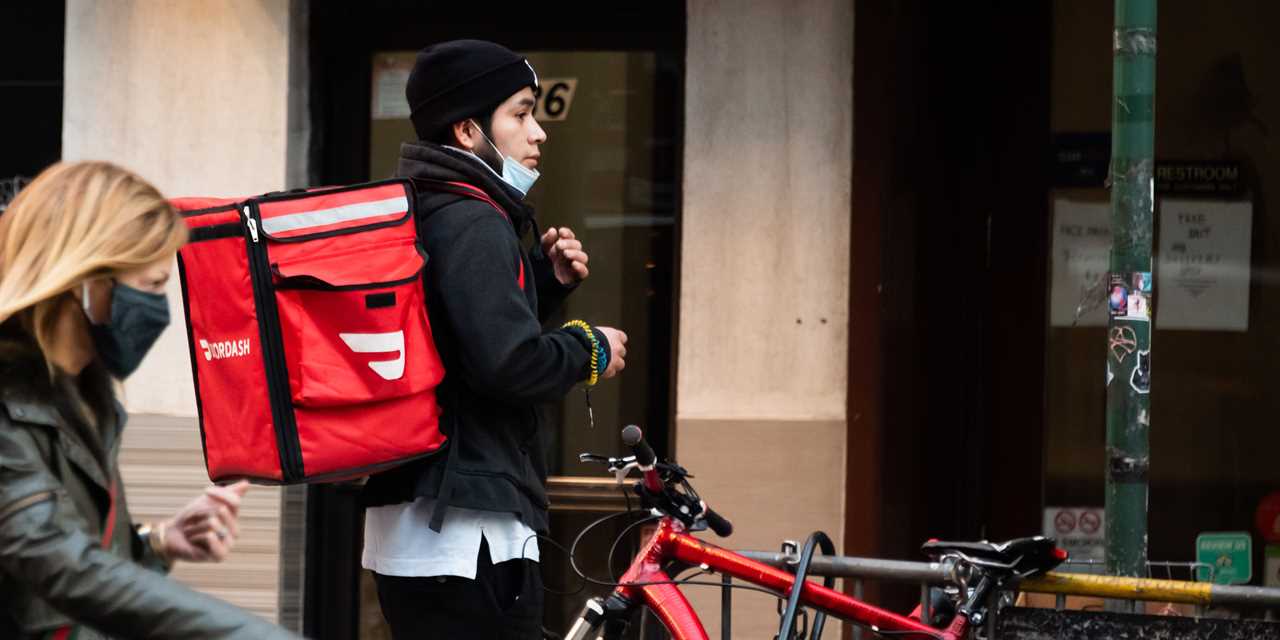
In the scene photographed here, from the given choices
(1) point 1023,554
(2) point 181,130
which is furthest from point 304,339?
(2) point 181,130

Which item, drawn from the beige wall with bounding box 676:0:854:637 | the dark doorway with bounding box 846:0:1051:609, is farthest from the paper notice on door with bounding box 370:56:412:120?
the dark doorway with bounding box 846:0:1051:609

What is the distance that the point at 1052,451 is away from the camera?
7.02 m

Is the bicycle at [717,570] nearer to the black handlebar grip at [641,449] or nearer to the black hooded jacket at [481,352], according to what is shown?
the black handlebar grip at [641,449]

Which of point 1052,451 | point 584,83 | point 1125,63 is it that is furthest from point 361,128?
point 1125,63

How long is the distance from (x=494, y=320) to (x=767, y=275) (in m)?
2.64

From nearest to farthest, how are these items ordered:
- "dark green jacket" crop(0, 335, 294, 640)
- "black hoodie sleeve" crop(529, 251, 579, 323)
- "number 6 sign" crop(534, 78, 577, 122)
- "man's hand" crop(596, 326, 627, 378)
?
"dark green jacket" crop(0, 335, 294, 640), "man's hand" crop(596, 326, 627, 378), "black hoodie sleeve" crop(529, 251, 579, 323), "number 6 sign" crop(534, 78, 577, 122)

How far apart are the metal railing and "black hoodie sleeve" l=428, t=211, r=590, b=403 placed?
2.76 ft

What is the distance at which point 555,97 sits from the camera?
270 inches

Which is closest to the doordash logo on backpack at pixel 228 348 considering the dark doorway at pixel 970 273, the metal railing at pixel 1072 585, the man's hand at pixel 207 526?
the man's hand at pixel 207 526

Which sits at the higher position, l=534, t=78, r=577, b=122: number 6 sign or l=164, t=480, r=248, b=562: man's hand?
l=534, t=78, r=577, b=122: number 6 sign

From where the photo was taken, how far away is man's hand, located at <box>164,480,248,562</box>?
2840mm

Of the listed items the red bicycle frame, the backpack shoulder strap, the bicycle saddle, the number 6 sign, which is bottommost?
the red bicycle frame

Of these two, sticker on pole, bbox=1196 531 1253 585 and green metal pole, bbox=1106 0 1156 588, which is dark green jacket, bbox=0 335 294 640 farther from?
sticker on pole, bbox=1196 531 1253 585

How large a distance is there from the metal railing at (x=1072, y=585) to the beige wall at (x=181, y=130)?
280cm
